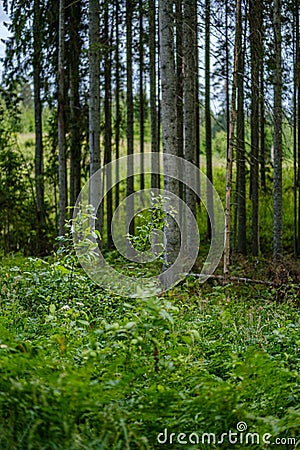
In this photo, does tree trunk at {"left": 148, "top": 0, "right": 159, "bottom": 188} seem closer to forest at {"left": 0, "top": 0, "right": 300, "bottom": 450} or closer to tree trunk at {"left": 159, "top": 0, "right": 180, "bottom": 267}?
forest at {"left": 0, "top": 0, "right": 300, "bottom": 450}

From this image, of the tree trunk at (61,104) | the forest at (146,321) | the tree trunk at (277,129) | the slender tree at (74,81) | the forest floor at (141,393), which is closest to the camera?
the forest floor at (141,393)

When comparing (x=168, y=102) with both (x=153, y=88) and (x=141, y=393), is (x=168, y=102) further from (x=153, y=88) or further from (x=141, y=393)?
(x=141, y=393)

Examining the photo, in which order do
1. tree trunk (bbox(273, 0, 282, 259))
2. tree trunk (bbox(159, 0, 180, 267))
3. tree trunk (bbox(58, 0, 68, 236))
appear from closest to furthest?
tree trunk (bbox(159, 0, 180, 267)), tree trunk (bbox(273, 0, 282, 259)), tree trunk (bbox(58, 0, 68, 236))

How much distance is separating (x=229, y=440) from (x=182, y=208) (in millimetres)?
15104

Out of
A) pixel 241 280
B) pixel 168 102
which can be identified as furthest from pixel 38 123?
Result: pixel 241 280

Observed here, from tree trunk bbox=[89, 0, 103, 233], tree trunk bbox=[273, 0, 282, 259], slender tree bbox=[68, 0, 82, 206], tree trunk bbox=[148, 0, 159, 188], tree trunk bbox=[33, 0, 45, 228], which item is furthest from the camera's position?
slender tree bbox=[68, 0, 82, 206]

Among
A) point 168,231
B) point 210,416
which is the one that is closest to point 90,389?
point 210,416

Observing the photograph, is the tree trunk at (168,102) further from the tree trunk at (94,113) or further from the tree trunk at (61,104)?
the tree trunk at (61,104)

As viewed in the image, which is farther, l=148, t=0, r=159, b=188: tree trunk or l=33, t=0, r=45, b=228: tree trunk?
l=33, t=0, r=45, b=228: tree trunk

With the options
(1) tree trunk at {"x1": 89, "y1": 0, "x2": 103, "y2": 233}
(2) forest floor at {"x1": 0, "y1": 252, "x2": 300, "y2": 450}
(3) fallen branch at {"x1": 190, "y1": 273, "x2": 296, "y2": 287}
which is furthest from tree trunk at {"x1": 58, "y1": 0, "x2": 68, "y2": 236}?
(2) forest floor at {"x1": 0, "y1": 252, "x2": 300, "y2": 450}

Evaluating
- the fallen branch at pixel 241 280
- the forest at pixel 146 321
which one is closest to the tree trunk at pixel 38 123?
the forest at pixel 146 321

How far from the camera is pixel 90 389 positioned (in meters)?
3.63

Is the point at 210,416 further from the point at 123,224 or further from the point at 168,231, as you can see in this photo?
the point at 123,224

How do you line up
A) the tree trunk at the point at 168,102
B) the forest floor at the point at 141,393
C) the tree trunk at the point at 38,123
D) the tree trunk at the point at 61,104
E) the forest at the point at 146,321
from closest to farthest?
the forest floor at the point at 141,393
the forest at the point at 146,321
the tree trunk at the point at 168,102
the tree trunk at the point at 61,104
the tree trunk at the point at 38,123
